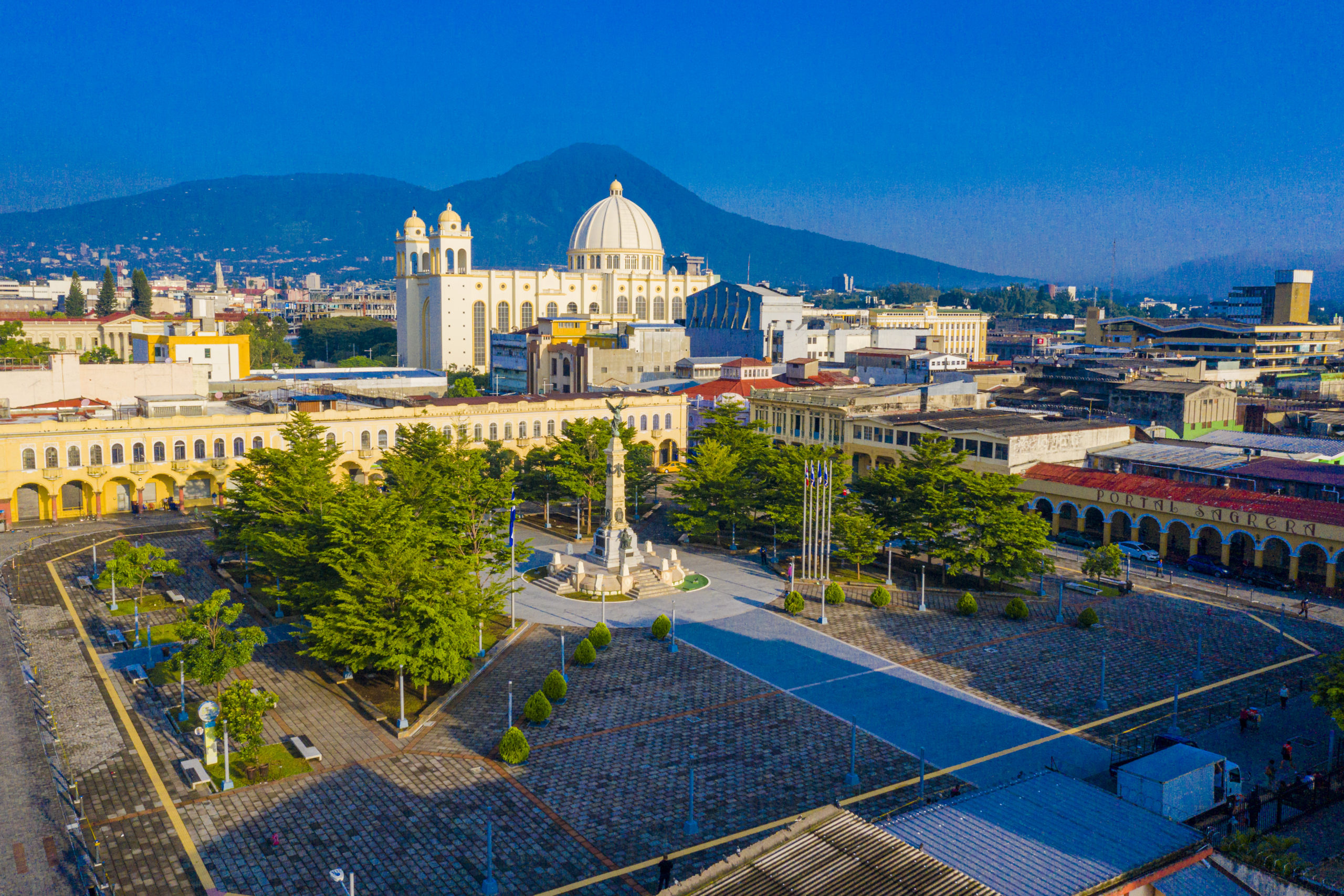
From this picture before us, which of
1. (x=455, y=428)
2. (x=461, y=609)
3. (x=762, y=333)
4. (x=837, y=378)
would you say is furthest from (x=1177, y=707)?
(x=762, y=333)

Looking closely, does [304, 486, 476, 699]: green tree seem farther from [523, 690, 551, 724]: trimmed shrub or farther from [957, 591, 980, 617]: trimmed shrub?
[957, 591, 980, 617]: trimmed shrub

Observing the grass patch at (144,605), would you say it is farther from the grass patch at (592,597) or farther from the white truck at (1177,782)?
the white truck at (1177,782)

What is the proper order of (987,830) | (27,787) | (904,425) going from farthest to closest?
(904,425) < (27,787) < (987,830)

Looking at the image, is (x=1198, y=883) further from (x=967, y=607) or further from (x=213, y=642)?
(x=213, y=642)

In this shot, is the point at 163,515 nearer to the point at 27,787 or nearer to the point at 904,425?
the point at 27,787

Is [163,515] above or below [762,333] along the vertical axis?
below

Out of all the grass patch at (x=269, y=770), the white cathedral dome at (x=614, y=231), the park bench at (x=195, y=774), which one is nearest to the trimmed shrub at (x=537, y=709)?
the grass patch at (x=269, y=770)

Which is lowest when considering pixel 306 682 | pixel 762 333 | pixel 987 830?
pixel 306 682

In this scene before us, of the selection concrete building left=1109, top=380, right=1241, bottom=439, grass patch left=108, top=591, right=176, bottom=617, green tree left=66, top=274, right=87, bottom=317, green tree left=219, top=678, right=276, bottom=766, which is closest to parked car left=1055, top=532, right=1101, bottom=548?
concrete building left=1109, top=380, right=1241, bottom=439
